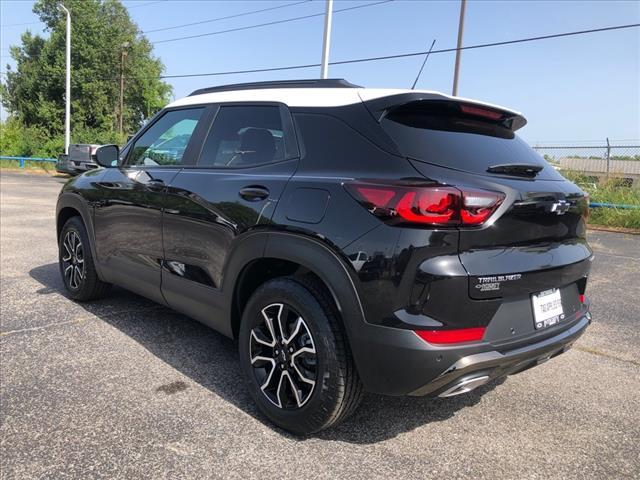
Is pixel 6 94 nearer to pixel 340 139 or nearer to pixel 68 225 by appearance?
pixel 68 225

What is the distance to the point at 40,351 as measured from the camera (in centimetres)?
359

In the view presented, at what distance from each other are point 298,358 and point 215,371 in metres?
0.98

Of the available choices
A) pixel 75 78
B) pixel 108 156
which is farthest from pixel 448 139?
pixel 75 78

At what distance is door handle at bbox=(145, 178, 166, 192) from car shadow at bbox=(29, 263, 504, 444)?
44.9 inches

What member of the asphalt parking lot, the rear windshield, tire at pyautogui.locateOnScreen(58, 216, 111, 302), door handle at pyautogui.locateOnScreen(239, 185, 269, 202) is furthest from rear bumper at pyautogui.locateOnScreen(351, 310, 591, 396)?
tire at pyautogui.locateOnScreen(58, 216, 111, 302)

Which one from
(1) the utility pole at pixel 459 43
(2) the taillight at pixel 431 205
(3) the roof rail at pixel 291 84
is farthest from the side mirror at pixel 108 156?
(1) the utility pole at pixel 459 43

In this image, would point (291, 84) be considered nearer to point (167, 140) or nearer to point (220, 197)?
point (220, 197)

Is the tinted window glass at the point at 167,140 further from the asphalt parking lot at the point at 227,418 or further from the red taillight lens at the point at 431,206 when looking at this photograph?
the red taillight lens at the point at 431,206

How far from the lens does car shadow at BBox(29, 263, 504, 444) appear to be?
279 cm

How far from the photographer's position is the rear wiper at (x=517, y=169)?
2.53 meters

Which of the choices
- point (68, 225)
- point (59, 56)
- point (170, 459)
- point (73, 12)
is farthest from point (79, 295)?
point (73, 12)

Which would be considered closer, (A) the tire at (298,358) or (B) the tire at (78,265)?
(A) the tire at (298,358)

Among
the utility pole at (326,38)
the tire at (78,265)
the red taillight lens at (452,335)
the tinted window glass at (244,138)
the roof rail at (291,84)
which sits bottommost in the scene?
the tire at (78,265)

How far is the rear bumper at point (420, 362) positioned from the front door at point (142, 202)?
1889 mm
